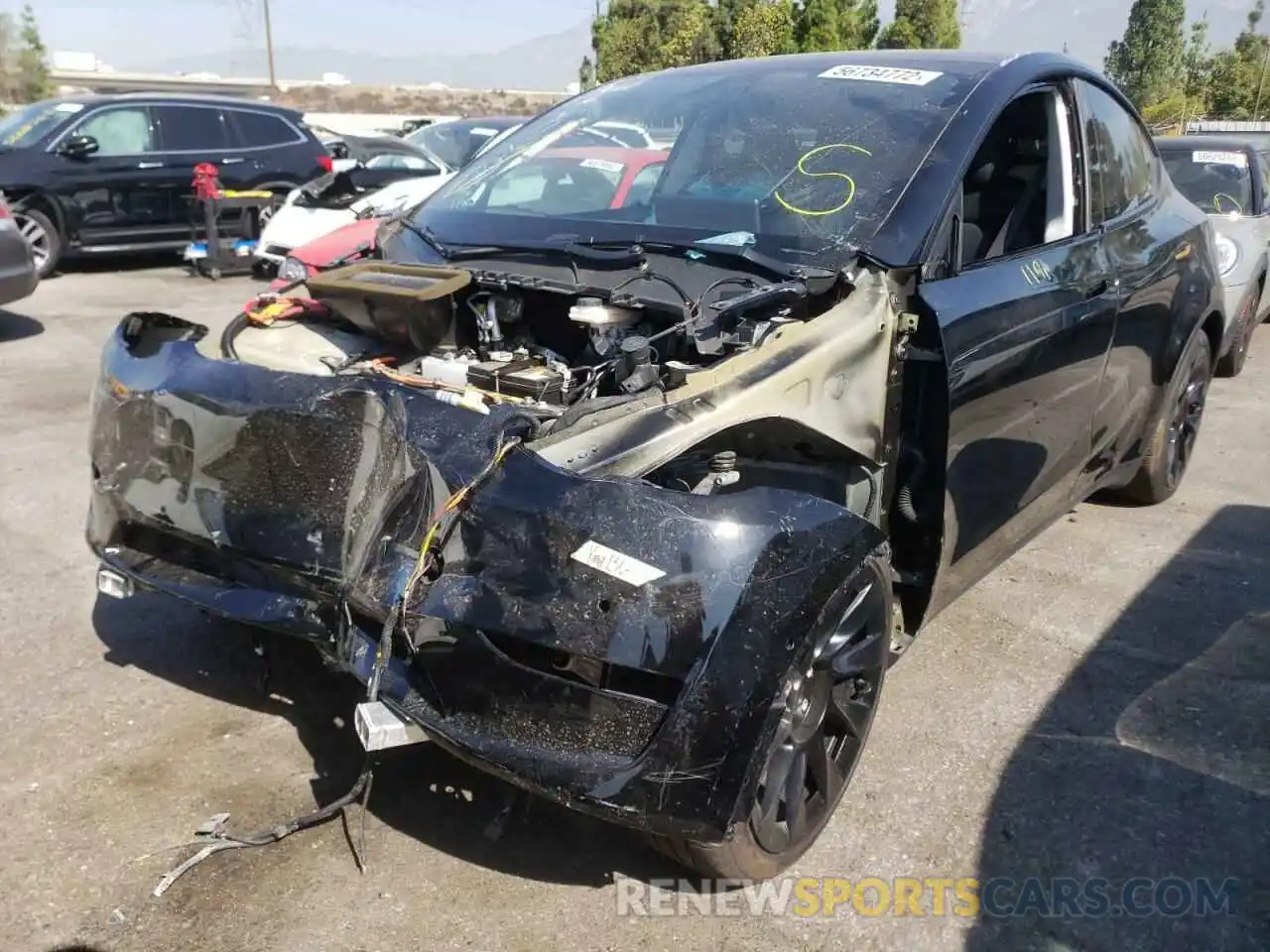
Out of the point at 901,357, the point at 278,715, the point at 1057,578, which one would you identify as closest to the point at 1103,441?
the point at 1057,578

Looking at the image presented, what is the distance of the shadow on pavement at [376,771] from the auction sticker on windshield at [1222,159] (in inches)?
307

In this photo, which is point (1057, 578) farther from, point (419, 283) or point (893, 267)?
point (419, 283)

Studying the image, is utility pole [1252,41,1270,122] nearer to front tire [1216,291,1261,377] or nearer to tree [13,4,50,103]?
front tire [1216,291,1261,377]

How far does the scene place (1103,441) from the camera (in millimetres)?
4008

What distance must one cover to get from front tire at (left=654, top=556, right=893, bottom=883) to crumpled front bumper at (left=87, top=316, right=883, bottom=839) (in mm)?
110

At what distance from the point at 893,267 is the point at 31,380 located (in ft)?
19.3

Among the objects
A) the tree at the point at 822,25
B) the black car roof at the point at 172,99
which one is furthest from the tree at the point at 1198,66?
the black car roof at the point at 172,99

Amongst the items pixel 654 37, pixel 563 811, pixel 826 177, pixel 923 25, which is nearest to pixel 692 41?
pixel 654 37

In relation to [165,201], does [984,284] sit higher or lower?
higher

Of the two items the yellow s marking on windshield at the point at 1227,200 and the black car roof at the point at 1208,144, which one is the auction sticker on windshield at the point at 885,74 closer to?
the yellow s marking on windshield at the point at 1227,200

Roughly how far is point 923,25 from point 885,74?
1177 inches

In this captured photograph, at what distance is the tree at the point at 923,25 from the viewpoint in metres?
30.0

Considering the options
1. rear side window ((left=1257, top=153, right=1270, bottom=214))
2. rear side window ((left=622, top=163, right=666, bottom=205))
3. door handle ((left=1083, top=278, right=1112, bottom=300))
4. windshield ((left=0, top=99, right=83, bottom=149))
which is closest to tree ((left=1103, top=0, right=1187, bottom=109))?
rear side window ((left=1257, top=153, right=1270, bottom=214))

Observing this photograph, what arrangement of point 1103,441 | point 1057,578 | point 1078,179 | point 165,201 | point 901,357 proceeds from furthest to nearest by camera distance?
point 165,201 → point 1057,578 → point 1103,441 → point 1078,179 → point 901,357
